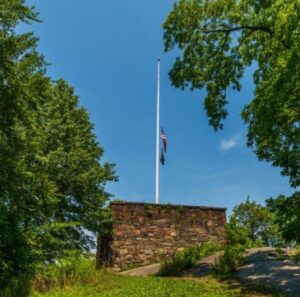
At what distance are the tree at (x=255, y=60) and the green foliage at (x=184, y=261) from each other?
216 inches

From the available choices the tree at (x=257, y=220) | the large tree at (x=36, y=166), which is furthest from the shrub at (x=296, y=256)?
the tree at (x=257, y=220)

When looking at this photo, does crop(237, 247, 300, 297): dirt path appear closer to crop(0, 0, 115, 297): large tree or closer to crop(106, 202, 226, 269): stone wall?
crop(106, 202, 226, 269): stone wall

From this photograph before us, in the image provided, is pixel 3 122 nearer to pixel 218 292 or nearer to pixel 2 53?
pixel 2 53

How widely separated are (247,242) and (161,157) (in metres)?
12.4

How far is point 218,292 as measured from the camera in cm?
1153

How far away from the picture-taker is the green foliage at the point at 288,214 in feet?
36.7

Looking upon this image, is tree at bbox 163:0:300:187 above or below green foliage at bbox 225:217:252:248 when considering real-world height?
above

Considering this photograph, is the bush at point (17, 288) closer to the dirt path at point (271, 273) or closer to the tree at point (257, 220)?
the dirt path at point (271, 273)

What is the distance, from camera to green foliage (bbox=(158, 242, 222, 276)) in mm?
16219

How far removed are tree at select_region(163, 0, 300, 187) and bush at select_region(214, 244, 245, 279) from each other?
4.01m

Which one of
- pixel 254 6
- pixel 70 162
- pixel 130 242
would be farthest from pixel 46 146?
pixel 254 6

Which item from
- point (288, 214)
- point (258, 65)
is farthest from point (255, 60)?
point (288, 214)

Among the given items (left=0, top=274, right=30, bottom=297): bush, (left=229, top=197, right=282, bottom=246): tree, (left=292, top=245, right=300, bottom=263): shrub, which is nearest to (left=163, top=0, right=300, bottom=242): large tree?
(left=292, top=245, right=300, bottom=263): shrub

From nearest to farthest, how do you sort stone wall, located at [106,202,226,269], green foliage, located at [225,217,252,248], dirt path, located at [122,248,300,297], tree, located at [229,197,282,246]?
dirt path, located at [122,248,300,297] → green foliage, located at [225,217,252,248] → stone wall, located at [106,202,226,269] → tree, located at [229,197,282,246]
